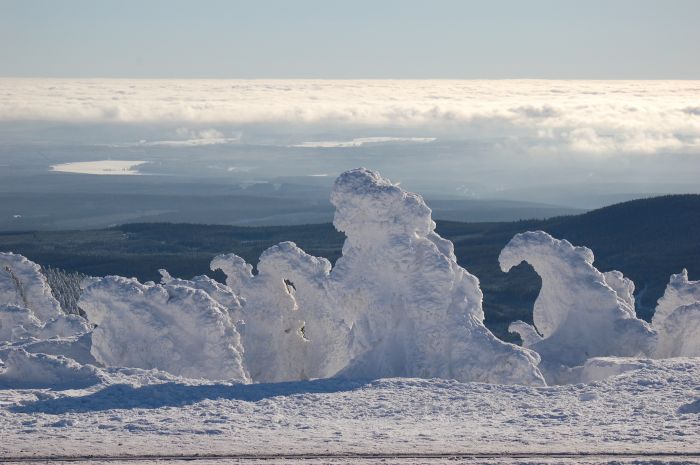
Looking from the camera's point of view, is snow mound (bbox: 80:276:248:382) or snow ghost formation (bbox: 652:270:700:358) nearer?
snow mound (bbox: 80:276:248:382)

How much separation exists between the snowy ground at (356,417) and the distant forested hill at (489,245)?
4099 centimetres

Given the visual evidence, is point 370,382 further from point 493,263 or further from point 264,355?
point 493,263

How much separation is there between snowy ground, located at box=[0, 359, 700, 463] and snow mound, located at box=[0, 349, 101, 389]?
80 centimetres

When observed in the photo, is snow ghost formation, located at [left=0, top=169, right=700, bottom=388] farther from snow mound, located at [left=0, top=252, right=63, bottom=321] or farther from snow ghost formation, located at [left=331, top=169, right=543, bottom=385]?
snow mound, located at [left=0, top=252, right=63, bottom=321]

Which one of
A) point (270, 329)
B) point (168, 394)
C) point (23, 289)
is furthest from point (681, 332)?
point (23, 289)

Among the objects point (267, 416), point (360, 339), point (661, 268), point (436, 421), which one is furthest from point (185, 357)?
point (661, 268)

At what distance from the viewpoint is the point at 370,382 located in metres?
28.5

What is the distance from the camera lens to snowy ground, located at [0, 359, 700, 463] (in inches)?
890

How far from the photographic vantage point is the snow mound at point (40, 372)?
2783cm

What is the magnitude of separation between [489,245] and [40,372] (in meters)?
99.1

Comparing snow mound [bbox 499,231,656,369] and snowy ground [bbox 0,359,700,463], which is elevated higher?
snow mound [bbox 499,231,656,369]

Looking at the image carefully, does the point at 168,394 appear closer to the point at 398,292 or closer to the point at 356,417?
the point at 356,417

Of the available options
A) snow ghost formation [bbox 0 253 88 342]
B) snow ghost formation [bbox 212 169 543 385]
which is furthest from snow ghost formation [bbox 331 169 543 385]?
snow ghost formation [bbox 0 253 88 342]

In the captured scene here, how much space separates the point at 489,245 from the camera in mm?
124562
